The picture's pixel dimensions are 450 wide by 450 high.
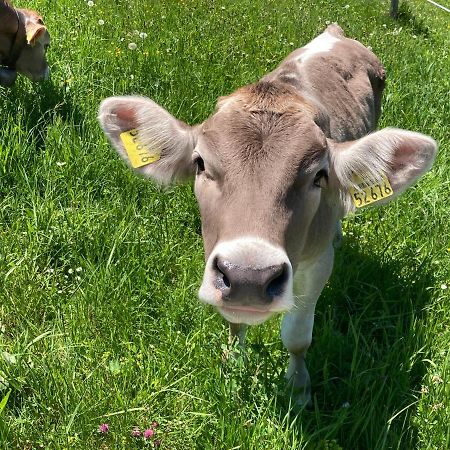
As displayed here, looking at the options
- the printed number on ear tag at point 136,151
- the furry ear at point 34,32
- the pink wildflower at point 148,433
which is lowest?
the pink wildflower at point 148,433

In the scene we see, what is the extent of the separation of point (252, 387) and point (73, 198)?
1804 mm

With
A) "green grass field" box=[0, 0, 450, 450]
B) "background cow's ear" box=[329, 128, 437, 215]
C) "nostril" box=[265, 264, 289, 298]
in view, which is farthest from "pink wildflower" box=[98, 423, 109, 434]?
"background cow's ear" box=[329, 128, 437, 215]

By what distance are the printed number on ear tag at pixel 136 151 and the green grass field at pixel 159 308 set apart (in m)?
0.86

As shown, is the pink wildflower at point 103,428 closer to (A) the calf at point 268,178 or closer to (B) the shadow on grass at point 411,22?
(A) the calf at point 268,178

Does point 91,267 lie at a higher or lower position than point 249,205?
lower

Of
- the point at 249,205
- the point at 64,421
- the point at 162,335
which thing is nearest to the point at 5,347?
the point at 64,421

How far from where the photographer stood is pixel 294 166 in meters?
2.25

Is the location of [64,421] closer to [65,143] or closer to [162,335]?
[162,335]

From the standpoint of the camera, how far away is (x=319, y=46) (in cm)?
477

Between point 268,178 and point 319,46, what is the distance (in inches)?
116

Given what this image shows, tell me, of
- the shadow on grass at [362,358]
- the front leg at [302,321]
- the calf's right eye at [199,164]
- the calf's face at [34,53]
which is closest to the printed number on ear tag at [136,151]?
the calf's right eye at [199,164]

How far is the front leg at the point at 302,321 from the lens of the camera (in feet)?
10.0

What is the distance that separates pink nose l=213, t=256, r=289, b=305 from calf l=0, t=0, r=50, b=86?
3.86 meters

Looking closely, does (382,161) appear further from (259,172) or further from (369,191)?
(259,172)
